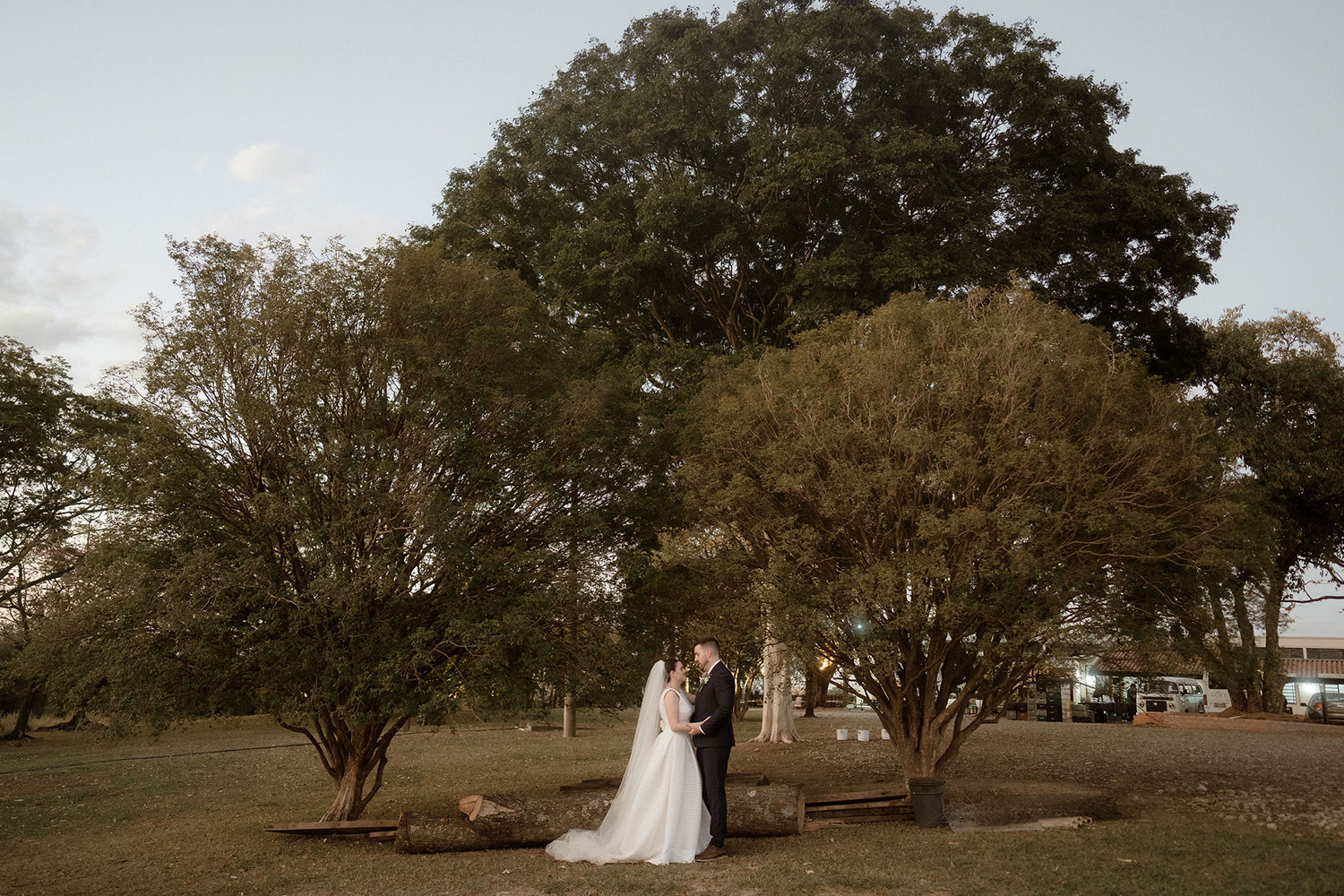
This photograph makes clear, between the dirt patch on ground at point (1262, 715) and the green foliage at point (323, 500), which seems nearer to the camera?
the green foliage at point (323, 500)

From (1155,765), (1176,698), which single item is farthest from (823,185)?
(1176,698)

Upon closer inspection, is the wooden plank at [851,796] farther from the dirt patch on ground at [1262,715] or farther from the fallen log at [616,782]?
the dirt patch on ground at [1262,715]

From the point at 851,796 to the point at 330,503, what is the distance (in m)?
6.97

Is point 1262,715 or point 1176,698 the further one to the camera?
point 1176,698

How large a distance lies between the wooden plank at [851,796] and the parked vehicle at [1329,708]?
28.1 meters

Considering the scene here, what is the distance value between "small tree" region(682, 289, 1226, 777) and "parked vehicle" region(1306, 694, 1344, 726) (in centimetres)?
2541

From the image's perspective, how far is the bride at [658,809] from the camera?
8.88 meters

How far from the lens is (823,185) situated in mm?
17328

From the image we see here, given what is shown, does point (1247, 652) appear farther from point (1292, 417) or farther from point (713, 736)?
point (1292, 417)

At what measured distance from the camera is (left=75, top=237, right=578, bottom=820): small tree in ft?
32.9

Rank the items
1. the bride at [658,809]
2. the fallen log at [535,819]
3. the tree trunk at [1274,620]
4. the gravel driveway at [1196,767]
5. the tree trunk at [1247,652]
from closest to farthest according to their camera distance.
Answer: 1. the bride at [658,809]
2. the fallen log at [535,819]
3. the gravel driveway at [1196,767]
4. the tree trunk at [1247,652]
5. the tree trunk at [1274,620]

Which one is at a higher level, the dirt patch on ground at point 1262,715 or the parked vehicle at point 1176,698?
the dirt patch on ground at point 1262,715

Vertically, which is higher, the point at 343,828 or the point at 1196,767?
the point at 343,828

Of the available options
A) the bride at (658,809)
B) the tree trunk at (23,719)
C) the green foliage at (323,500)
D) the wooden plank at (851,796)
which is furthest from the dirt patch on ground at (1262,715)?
the tree trunk at (23,719)
